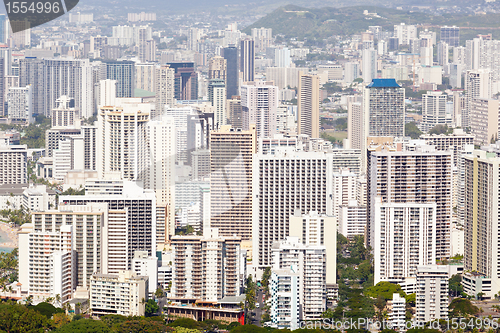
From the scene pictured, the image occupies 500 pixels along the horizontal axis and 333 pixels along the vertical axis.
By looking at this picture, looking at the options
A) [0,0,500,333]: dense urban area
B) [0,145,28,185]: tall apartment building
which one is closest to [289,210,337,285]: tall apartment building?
[0,0,500,333]: dense urban area

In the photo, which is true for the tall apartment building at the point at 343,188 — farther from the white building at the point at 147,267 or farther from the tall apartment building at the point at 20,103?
the tall apartment building at the point at 20,103

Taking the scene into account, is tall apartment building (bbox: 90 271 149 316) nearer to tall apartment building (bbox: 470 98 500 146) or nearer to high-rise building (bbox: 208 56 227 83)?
tall apartment building (bbox: 470 98 500 146)

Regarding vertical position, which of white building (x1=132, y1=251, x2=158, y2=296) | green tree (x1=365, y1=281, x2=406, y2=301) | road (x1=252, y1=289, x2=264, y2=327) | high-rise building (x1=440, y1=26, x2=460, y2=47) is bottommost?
road (x1=252, y1=289, x2=264, y2=327)

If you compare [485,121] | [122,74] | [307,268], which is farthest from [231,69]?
[307,268]

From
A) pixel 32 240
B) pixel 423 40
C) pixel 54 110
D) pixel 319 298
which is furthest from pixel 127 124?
pixel 423 40

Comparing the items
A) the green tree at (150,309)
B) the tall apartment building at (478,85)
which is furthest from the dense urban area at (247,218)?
the tall apartment building at (478,85)
